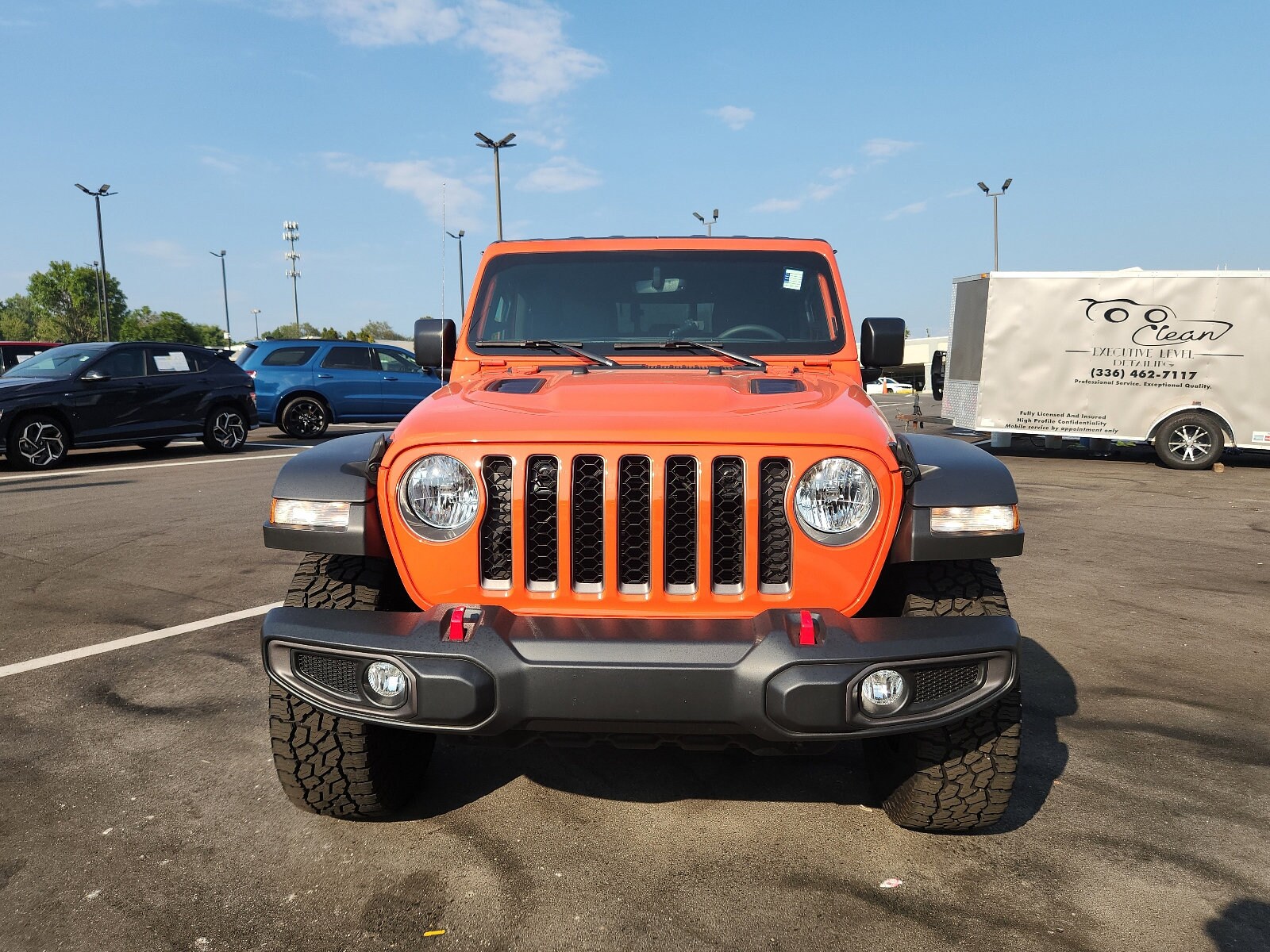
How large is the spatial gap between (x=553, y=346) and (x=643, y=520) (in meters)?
1.48

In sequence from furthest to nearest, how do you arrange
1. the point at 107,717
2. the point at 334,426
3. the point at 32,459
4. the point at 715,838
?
the point at 334,426 < the point at 32,459 < the point at 107,717 < the point at 715,838

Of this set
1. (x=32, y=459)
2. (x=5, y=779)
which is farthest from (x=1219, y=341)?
(x=32, y=459)

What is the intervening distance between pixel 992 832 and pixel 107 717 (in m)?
3.31

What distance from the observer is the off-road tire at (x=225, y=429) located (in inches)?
552

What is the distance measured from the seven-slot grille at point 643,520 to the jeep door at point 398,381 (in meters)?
15.1

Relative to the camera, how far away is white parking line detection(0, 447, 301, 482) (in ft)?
37.1

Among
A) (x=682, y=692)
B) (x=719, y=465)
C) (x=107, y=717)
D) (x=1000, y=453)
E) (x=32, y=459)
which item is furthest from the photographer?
(x=1000, y=453)

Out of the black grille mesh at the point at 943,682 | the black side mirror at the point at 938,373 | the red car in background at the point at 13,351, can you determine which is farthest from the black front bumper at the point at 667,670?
the red car in background at the point at 13,351

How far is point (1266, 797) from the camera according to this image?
125 inches

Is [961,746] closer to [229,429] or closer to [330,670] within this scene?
[330,670]

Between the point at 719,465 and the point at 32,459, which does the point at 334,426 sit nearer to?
the point at 32,459

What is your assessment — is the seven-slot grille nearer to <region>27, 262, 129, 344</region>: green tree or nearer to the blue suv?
the blue suv

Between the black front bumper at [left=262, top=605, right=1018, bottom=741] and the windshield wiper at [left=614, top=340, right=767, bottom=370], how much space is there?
1539mm

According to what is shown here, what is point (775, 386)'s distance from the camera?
3.20 m
